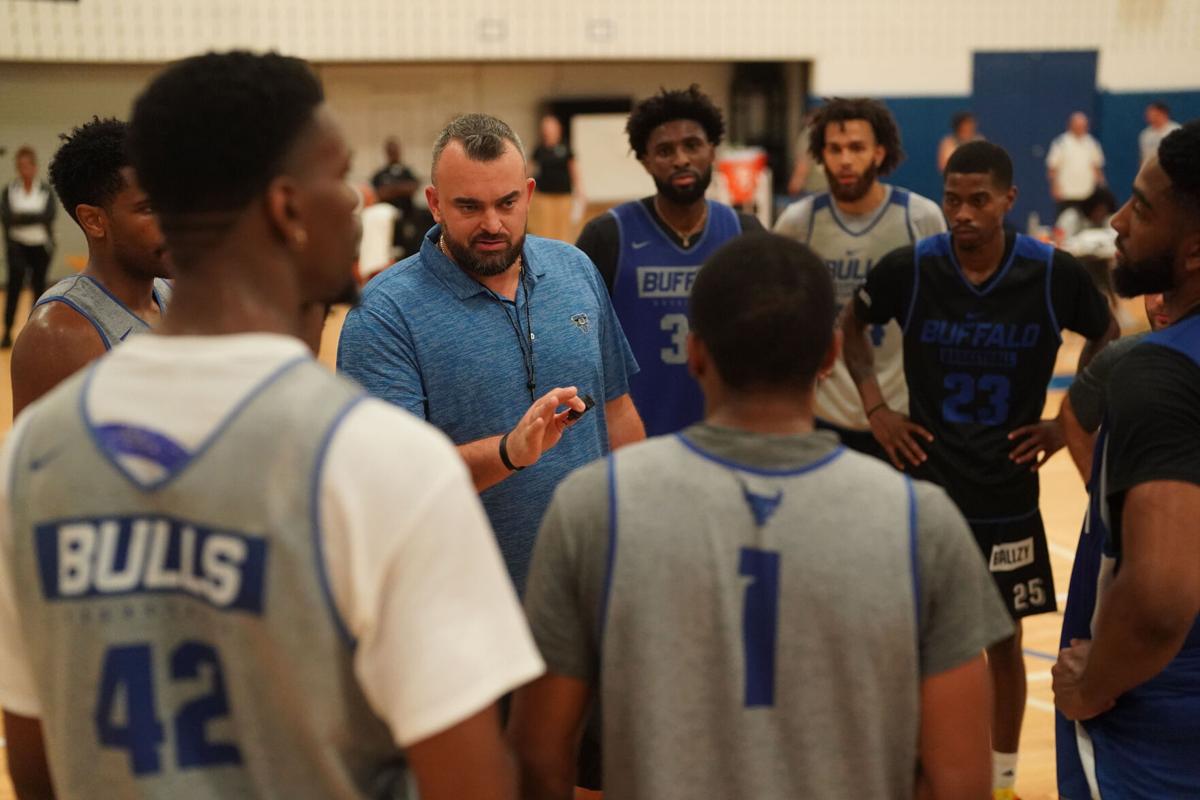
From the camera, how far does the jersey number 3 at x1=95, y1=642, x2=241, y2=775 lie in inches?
58.4

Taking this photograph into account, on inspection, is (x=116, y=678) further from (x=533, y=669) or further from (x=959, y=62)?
(x=959, y=62)

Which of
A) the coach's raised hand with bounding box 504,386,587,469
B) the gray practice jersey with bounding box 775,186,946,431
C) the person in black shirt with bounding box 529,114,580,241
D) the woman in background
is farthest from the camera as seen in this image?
the person in black shirt with bounding box 529,114,580,241

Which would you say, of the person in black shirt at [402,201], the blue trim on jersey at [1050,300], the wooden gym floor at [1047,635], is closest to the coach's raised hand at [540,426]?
the wooden gym floor at [1047,635]

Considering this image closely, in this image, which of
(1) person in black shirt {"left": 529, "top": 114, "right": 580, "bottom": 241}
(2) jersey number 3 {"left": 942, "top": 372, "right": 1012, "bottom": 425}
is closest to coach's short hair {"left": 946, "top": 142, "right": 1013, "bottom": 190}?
(2) jersey number 3 {"left": 942, "top": 372, "right": 1012, "bottom": 425}

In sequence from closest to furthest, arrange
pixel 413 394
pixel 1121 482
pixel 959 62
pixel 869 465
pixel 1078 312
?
pixel 869 465, pixel 1121 482, pixel 413 394, pixel 1078 312, pixel 959 62

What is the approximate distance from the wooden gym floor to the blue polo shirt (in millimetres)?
1377

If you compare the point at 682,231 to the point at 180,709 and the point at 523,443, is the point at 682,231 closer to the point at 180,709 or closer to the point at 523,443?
the point at 523,443

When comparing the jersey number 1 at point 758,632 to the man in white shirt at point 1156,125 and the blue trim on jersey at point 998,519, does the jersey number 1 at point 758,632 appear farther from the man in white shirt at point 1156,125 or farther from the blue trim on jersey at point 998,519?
the man in white shirt at point 1156,125

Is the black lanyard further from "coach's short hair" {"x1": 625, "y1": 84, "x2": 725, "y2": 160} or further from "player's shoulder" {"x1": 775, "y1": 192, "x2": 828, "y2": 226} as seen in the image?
"player's shoulder" {"x1": 775, "y1": 192, "x2": 828, "y2": 226}

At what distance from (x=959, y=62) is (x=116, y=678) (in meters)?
20.2

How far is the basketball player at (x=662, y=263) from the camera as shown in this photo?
463 cm

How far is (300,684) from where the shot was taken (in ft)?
4.70

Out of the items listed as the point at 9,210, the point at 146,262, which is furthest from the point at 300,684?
the point at 9,210

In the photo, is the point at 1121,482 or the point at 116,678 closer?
the point at 116,678
